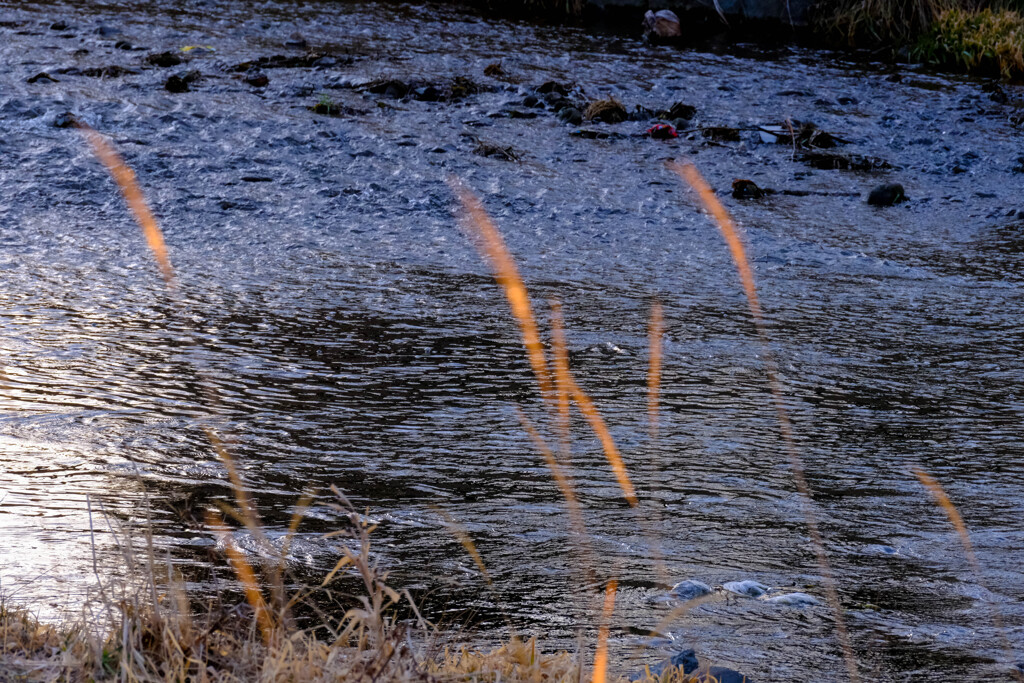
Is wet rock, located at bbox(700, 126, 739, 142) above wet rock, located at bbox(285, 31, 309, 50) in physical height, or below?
below

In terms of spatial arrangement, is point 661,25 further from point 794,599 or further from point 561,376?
point 794,599

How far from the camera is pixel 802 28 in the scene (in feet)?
47.0

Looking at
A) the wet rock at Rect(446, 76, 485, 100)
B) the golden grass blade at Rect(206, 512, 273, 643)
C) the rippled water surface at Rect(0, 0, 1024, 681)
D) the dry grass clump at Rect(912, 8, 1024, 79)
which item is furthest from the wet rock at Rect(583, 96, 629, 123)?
the golden grass blade at Rect(206, 512, 273, 643)

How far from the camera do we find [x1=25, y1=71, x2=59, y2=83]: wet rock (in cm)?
972

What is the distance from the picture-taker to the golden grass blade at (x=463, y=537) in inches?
114

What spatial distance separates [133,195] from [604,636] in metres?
5.42

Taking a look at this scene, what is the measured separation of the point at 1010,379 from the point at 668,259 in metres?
2.21

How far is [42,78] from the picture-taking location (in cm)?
983

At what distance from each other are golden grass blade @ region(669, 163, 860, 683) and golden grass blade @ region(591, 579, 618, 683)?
520 millimetres

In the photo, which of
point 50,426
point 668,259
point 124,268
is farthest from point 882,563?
point 124,268

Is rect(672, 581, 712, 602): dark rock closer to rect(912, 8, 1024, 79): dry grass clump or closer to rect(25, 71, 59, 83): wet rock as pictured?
rect(25, 71, 59, 83): wet rock

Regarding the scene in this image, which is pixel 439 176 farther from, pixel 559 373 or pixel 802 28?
pixel 802 28

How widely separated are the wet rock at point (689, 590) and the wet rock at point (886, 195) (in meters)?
5.63

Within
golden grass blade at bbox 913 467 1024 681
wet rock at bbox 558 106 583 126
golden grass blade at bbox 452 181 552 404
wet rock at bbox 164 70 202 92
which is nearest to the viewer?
golden grass blade at bbox 913 467 1024 681
